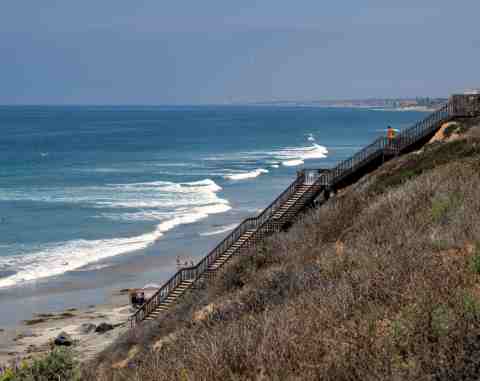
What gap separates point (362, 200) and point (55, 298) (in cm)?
1663

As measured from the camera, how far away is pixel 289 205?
2692 cm

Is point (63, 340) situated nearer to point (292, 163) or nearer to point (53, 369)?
point (53, 369)

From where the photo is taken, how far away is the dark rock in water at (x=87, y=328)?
26553 mm

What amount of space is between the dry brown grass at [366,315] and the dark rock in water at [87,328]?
1176 centimetres

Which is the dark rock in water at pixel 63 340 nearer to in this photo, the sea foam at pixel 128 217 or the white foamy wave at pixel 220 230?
the sea foam at pixel 128 217

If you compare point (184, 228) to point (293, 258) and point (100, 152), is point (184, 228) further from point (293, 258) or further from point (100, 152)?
point (100, 152)

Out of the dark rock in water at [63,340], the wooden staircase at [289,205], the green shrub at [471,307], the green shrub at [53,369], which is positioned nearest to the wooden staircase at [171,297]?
the wooden staircase at [289,205]

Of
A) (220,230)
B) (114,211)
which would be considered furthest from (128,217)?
(220,230)

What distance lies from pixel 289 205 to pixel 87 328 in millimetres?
8755

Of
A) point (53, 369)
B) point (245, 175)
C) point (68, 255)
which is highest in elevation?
point (245, 175)

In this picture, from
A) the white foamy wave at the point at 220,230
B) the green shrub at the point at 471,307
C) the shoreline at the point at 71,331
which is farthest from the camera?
the white foamy wave at the point at 220,230

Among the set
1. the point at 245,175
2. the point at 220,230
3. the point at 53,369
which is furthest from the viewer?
the point at 245,175

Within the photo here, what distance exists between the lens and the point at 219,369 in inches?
298

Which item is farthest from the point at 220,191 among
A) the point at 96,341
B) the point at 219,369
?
the point at 219,369
